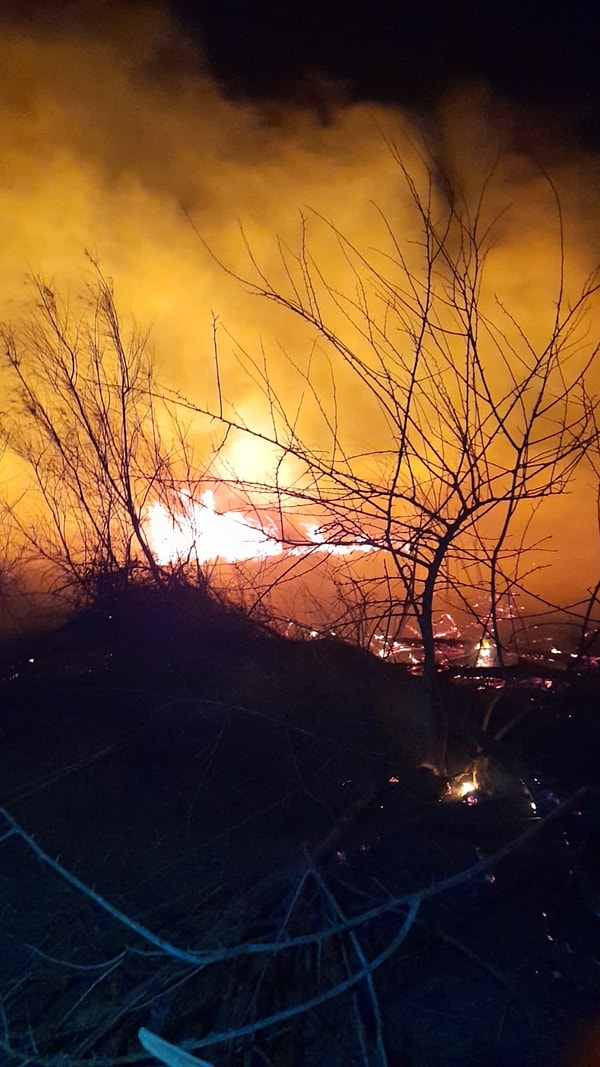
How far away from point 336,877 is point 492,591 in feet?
5.79

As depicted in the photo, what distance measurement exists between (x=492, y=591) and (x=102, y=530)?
4.74m

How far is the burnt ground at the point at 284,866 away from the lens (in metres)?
2.51

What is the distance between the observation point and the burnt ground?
2512 millimetres

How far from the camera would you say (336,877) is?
325 cm

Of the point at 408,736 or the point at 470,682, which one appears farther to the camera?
the point at 470,682

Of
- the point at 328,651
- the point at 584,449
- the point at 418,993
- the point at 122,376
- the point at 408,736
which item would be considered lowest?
the point at 418,993

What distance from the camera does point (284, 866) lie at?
3391mm

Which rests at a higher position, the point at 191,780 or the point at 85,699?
the point at 85,699

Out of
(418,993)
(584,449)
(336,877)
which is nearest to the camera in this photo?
(418,993)

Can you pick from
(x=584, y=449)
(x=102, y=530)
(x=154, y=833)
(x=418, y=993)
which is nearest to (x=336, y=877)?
(x=418, y=993)

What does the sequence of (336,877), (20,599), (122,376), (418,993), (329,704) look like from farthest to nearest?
(20,599), (122,376), (329,704), (336,877), (418,993)

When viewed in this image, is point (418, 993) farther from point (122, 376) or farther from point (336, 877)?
point (122, 376)

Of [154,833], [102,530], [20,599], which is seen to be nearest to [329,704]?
[154,833]

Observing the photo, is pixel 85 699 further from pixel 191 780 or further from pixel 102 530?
Answer: pixel 102 530
